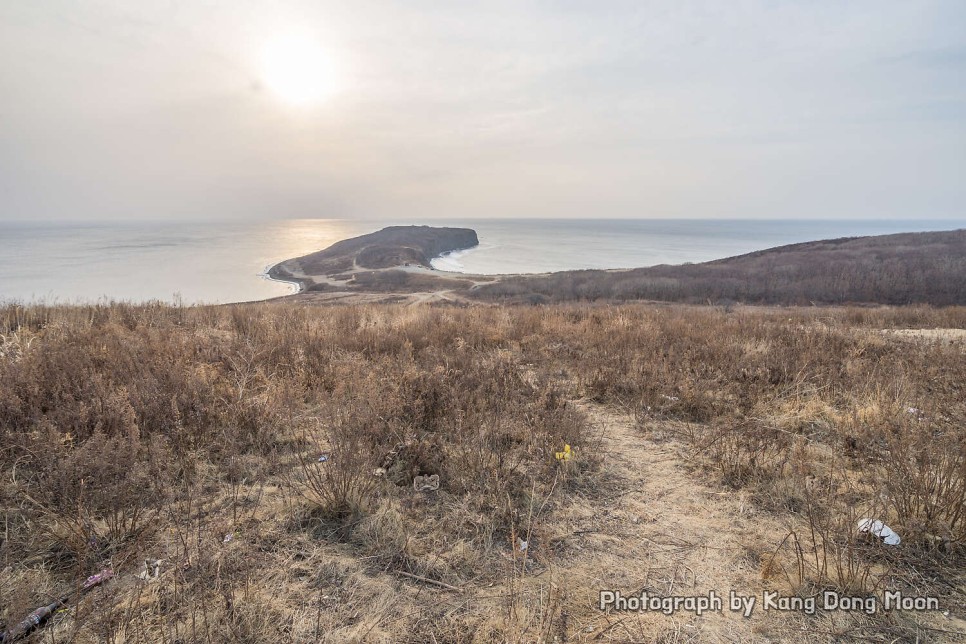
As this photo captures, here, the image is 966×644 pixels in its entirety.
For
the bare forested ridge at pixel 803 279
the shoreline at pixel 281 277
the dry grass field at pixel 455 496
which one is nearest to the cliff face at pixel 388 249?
the shoreline at pixel 281 277

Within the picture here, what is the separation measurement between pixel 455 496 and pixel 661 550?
168 centimetres

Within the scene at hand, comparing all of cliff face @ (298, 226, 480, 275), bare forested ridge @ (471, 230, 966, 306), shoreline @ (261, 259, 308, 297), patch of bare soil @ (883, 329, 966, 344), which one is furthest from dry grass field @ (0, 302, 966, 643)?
cliff face @ (298, 226, 480, 275)

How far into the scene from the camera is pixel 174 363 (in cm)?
548

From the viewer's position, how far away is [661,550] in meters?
3.04

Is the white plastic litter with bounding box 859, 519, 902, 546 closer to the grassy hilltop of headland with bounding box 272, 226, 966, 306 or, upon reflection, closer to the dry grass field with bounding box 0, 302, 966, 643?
the dry grass field with bounding box 0, 302, 966, 643

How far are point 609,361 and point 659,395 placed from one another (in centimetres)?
121

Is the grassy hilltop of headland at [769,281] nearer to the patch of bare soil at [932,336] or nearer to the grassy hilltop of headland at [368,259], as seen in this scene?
the grassy hilltop of headland at [368,259]

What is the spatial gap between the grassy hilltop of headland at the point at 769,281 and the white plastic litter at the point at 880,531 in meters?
32.1

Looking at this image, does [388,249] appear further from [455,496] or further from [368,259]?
[455,496]

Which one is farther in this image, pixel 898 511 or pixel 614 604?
pixel 898 511

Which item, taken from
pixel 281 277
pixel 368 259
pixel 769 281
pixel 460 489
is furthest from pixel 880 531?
pixel 368 259

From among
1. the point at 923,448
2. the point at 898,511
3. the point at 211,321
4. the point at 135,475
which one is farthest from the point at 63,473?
the point at 211,321

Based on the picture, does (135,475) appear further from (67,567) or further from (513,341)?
(513,341)

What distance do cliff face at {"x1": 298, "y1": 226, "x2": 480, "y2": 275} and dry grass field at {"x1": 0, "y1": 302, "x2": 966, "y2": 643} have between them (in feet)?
210
